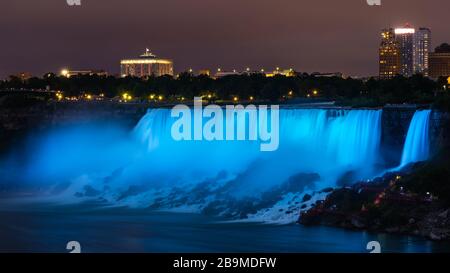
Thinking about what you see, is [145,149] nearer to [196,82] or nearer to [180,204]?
[180,204]

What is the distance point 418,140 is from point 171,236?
→ 1245cm

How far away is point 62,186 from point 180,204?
39.6 feet

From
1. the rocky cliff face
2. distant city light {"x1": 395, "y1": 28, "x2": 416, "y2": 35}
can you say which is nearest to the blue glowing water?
the rocky cliff face

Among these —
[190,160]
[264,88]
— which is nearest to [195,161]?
[190,160]

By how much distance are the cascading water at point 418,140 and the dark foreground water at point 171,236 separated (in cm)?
755

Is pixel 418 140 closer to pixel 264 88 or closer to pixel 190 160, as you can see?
pixel 190 160

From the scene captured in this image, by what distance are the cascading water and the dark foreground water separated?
7.55 meters

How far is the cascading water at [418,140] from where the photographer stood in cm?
4328

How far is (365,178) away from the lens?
43688 millimetres

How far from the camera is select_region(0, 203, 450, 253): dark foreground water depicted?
34.9 metres

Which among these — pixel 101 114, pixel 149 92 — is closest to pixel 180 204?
pixel 101 114

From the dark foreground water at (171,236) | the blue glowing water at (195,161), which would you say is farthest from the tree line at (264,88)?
the dark foreground water at (171,236)

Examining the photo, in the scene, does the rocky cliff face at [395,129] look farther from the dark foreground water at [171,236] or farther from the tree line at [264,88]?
the tree line at [264,88]
